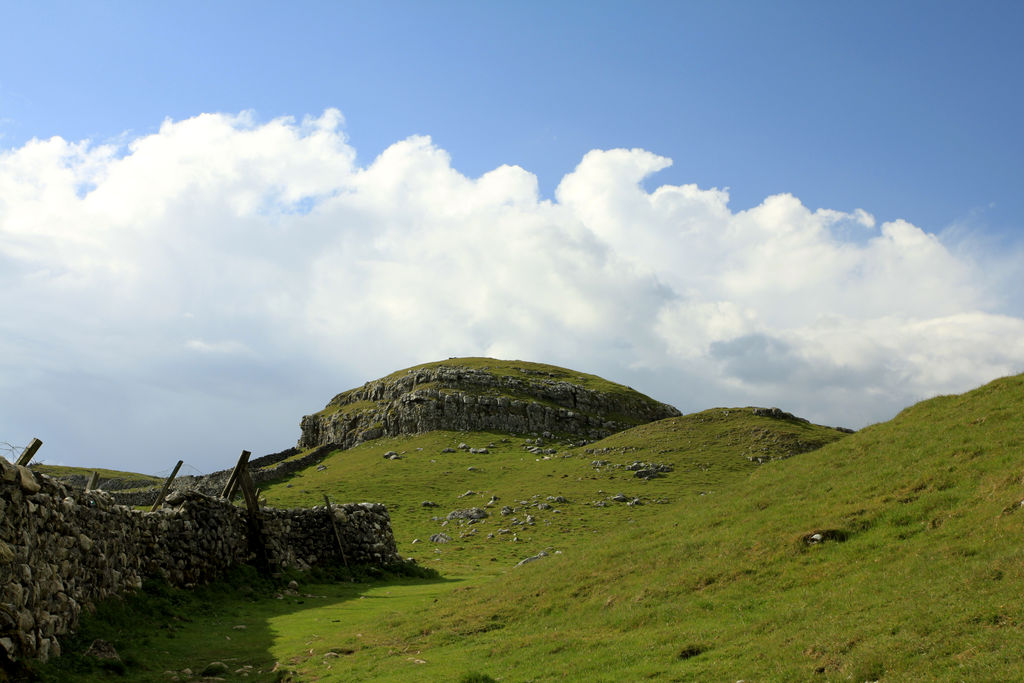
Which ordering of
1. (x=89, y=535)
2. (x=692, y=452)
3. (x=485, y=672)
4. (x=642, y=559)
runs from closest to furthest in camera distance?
(x=485, y=672)
(x=89, y=535)
(x=642, y=559)
(x=692, y=452)

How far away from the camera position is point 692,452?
73.8m

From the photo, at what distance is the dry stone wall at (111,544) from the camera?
14.9m

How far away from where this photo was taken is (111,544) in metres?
21.7

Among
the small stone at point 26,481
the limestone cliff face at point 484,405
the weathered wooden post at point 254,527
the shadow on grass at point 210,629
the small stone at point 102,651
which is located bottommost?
the shadow on grass at point 210,629

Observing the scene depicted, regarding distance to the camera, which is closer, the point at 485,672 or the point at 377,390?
the point at 485,672

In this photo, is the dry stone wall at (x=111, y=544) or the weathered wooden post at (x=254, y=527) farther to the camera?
the weathered wooden post at (x=254, y=527)

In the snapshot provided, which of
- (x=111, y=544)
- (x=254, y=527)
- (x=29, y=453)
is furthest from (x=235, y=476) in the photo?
(x=29, y=453)

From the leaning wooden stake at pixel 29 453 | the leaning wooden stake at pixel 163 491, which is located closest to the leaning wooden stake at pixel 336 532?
the leaning wooden stake at pixel 163 491

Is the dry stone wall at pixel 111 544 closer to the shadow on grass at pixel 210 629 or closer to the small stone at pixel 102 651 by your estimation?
the shadow on grass at pixel 210 629

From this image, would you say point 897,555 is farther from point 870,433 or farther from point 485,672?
point 870,433

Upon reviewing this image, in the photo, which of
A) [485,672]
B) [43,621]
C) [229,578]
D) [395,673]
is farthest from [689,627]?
[229,578]

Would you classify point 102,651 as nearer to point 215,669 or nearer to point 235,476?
point 215,669

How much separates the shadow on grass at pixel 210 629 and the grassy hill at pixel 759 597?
151 mm

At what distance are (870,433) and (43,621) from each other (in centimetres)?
2914
